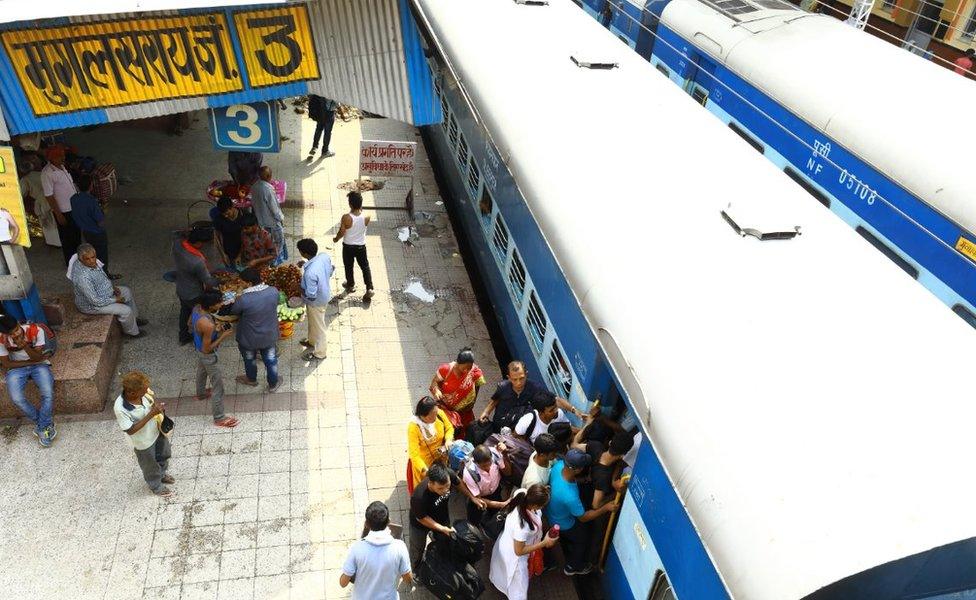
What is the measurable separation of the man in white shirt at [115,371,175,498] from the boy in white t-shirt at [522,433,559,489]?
3215 millimetres

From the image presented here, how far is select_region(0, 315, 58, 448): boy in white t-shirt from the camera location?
6.68 metres

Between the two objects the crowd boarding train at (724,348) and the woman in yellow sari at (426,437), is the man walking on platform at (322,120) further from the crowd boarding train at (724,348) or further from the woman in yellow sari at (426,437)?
the woman in yellow sari at (426,437)

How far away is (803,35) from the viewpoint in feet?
30.0

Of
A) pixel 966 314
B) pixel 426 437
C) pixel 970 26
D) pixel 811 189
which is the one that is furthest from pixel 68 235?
pixel 970 26

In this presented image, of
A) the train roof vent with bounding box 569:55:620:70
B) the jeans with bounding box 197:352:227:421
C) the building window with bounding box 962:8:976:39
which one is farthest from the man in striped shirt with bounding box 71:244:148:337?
the building window with bounding box 962:8:976:39

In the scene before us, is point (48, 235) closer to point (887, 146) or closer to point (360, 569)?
point (360, 569)

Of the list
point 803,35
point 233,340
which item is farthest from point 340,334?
point 803,35

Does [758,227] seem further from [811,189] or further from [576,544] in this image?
[811,189]

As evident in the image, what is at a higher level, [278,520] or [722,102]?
[722,102]

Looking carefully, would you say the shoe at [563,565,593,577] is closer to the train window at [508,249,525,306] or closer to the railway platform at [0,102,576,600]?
the railway platform at [0,102,576,600]

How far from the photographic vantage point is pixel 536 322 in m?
7.08

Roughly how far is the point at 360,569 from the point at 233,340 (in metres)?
4.58

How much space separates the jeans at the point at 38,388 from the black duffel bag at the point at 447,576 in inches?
162

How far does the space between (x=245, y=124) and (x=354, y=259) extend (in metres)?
2.17
